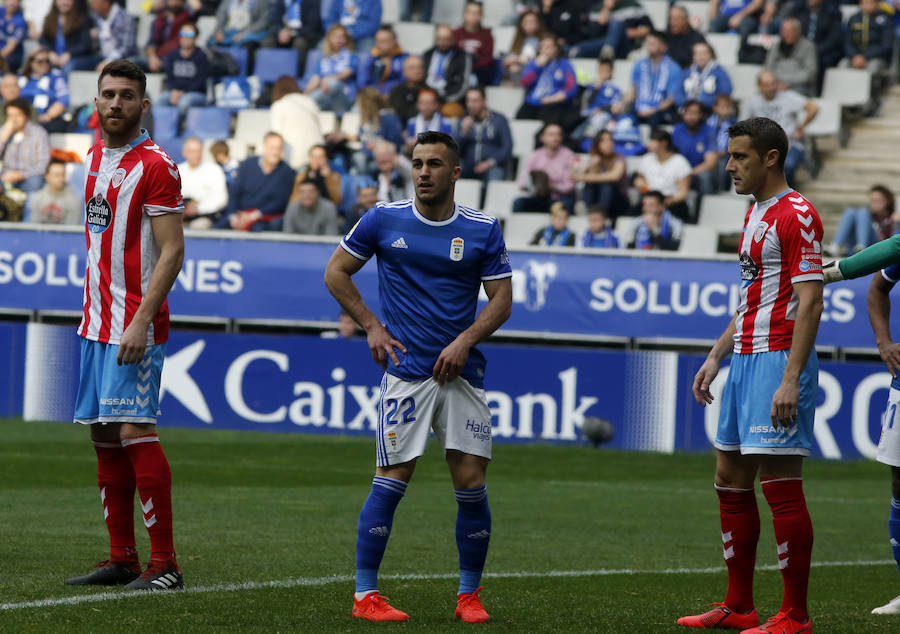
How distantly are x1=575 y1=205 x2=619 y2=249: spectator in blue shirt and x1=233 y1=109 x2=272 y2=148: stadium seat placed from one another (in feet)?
18.2

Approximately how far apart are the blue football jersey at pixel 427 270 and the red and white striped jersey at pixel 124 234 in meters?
0.89

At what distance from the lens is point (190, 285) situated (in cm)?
1703

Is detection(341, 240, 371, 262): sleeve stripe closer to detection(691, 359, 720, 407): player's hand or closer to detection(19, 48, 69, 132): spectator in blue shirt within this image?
detection(691, 359, 720, 407): player's hand

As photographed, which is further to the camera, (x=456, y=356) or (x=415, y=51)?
(x=415, y=51)

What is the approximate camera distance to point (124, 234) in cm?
650

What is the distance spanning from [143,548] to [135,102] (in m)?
2.70

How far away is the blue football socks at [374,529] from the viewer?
6086 millimetres

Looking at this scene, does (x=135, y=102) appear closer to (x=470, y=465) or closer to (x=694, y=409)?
(x=470, y=465)

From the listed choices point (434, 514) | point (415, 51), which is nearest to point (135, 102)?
point (434, 514)

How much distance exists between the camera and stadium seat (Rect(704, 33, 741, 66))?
21516 mm

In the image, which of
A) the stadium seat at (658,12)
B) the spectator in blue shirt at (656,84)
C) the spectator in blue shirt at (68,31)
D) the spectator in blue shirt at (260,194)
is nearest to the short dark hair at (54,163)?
the spectator in blue shirt at (260,194)

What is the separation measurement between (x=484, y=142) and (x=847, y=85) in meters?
5.37

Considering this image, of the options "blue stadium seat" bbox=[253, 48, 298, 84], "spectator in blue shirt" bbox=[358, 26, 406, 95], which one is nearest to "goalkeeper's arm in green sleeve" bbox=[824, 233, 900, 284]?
"spectator in blue shirt" bbox=[358, 26, 406, 95]

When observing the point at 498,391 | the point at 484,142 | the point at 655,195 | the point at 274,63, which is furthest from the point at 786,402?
the point at 274,63
